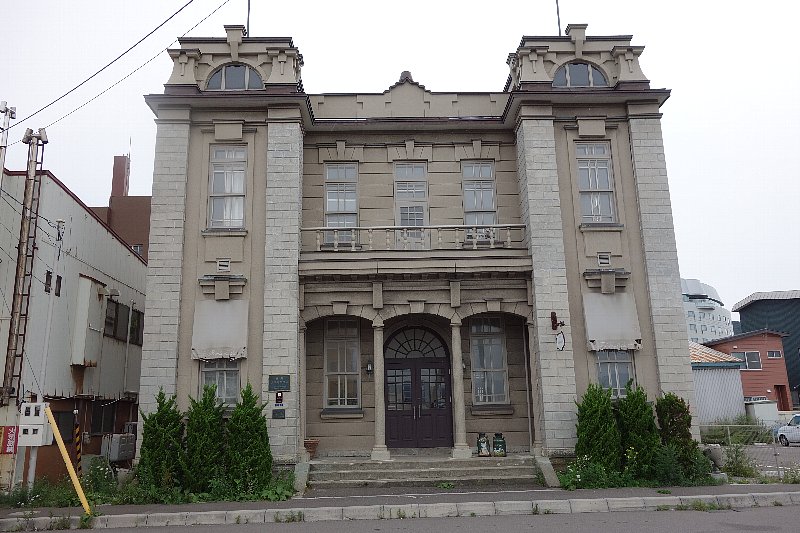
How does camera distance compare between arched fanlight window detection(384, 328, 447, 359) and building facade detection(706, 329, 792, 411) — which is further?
building facade detection(706, 329, 792, 411)

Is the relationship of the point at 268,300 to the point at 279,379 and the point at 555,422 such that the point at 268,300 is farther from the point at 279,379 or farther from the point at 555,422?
the point at 555,422

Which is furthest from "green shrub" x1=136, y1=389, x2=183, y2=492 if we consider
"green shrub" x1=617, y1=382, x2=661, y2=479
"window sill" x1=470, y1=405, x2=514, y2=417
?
Result: "green shrub" x1=617, y1=382, x2=661, y2=479

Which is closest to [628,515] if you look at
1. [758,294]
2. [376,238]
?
[376,238]

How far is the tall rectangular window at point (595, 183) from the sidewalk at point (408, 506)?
669cm

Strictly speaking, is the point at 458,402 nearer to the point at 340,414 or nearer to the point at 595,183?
the point at 340,414

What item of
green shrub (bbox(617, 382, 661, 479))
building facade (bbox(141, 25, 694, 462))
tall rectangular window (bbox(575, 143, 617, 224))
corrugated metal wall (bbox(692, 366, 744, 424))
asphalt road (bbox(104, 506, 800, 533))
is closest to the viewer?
asphalt road (bbox(104, 506, 800, 533))

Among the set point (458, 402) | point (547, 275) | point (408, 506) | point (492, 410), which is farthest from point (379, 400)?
point (547, 275)

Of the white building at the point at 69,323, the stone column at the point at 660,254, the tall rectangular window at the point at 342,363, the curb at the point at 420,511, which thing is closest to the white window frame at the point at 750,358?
the stone column at the point at 660,254

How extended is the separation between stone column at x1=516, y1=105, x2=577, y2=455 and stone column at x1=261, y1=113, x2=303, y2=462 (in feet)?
18.6

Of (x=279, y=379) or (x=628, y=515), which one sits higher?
(x=279, y=379)

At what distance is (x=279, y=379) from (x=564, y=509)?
22.0 feet

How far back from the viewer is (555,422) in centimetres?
1456

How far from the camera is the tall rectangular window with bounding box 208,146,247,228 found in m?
15.8

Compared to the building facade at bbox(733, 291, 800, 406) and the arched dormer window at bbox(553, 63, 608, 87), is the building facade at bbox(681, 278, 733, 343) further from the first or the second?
the arched dormer window at bbox(553, 63, 608, 87)
